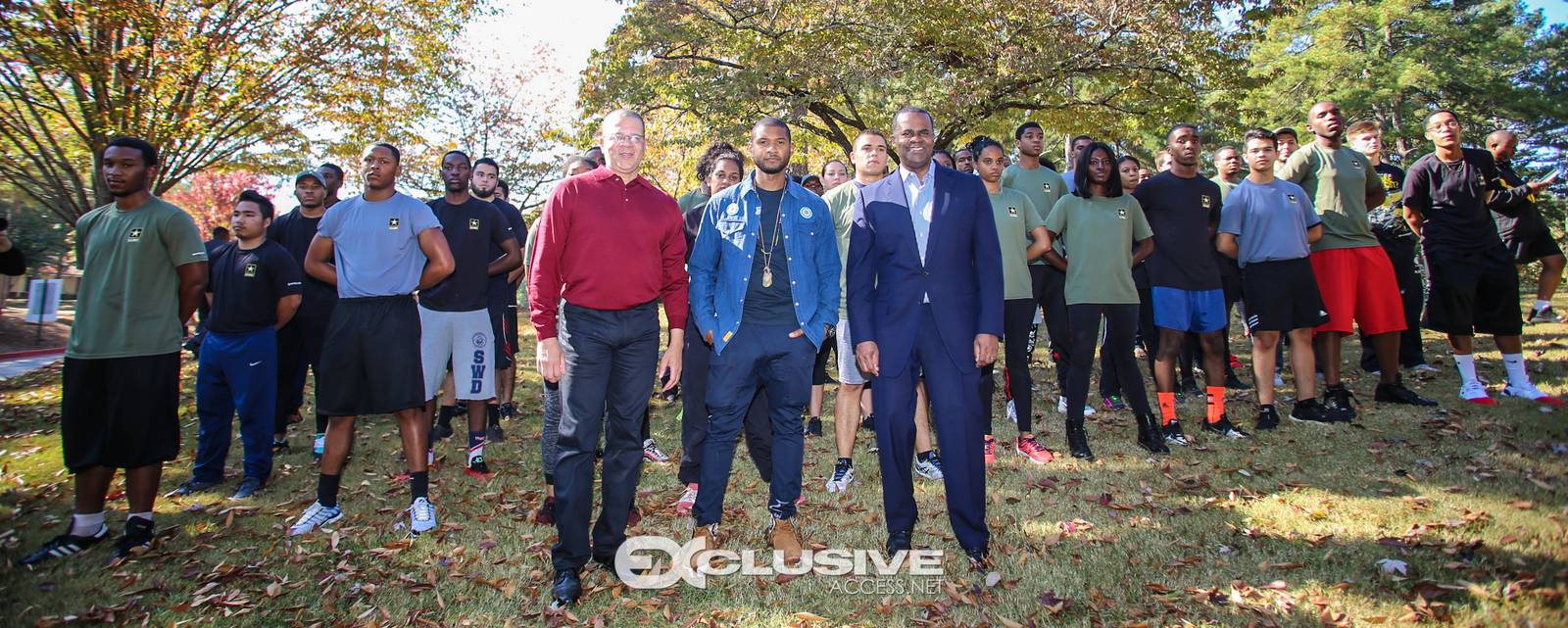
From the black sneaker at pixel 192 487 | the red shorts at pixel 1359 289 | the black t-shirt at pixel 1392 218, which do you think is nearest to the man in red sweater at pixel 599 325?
the black sneaker at pixel 192 487

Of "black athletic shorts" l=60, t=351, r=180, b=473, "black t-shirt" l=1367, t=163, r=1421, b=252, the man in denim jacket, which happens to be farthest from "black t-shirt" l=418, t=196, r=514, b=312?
"black t-shirt" l=1367, t=163, r=1421, b=252

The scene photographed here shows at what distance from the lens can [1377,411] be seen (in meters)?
6.26

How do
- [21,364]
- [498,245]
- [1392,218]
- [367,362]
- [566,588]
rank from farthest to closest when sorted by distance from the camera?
[21,364] → [1392,218] → [498,245] → [367,362] → [566,588]

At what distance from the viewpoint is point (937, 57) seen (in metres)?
13.9

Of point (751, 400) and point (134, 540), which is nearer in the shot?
point (751, 400)

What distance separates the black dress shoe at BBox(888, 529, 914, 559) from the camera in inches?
148

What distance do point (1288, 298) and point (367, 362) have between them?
7.18 m

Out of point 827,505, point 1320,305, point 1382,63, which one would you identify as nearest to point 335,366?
point 827,505

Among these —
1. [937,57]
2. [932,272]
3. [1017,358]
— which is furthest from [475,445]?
[937,57]

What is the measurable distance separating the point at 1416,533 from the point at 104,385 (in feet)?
Answer: 24.2

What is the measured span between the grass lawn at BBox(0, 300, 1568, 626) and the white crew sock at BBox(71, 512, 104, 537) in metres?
0.17

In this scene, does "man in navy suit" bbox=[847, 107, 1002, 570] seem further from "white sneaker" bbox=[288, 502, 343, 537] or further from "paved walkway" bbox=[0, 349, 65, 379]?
"paved walkway" bbox=[0, 349, 65, 379]

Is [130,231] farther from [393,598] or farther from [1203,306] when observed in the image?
[1203,306]

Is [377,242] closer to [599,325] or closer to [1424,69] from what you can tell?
[599,325]
